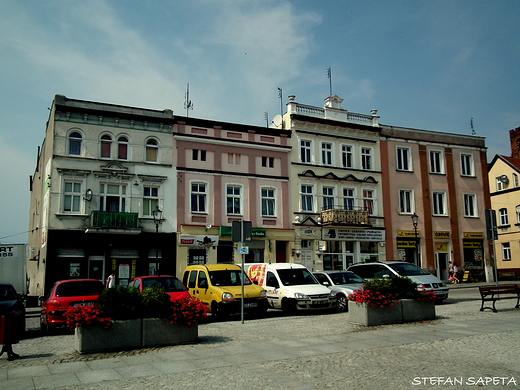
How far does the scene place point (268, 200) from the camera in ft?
107

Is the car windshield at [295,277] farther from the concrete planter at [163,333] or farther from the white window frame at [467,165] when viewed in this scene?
the white window frame at [467,165]

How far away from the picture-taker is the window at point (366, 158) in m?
36.2

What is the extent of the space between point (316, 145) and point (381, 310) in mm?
22581

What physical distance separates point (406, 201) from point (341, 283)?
19.6 metres

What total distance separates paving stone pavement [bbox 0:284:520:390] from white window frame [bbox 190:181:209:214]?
58.0 ft

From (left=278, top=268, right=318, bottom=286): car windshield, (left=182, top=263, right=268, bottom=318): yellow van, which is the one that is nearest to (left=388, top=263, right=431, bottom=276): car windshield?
→ (left=278, top=268, right=318, bottom=286): car windshield

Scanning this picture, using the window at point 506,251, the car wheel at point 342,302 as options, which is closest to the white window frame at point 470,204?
the window at point 506,251

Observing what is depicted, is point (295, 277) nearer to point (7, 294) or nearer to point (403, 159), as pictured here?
point (7, 294)

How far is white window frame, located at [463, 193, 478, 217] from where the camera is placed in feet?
128

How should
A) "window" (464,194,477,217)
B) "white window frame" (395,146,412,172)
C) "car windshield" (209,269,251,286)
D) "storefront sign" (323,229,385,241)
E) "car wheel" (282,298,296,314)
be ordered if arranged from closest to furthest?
"car wheel" (282,298,296,314), "car windshield" (209,269,251,286), "storefront sign" (323,229,385,241), "white window frame" (395,146,412,172), "window" (464,194,477,217)

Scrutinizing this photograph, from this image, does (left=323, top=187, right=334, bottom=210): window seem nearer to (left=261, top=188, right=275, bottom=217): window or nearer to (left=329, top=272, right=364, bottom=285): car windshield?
(left=261, top=188, right=275, bottom=217): window

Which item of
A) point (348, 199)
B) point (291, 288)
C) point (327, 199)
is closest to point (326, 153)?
point (327, 199)

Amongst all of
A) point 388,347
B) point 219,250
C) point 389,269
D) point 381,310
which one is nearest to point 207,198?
point 219,250

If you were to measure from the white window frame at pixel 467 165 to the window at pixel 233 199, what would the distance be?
786 inches
